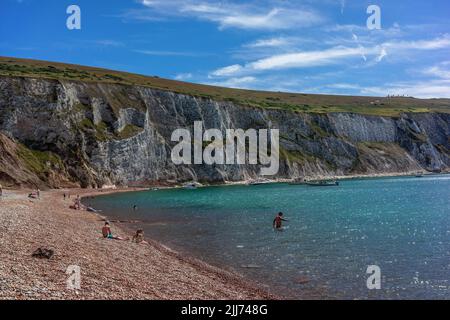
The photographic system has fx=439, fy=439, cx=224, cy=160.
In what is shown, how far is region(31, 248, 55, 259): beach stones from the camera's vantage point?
21750mm

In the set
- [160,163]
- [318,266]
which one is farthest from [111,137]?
[318,266]

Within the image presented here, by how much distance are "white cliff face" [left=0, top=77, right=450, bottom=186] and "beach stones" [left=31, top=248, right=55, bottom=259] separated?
269 ft

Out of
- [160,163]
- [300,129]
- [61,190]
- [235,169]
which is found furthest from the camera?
[300,129]

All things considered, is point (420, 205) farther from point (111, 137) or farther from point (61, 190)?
point (111, 137)

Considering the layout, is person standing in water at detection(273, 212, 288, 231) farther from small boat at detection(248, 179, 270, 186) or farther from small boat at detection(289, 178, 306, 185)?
small boat at detection(289, 178, 306, 185)

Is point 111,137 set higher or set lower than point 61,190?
higher

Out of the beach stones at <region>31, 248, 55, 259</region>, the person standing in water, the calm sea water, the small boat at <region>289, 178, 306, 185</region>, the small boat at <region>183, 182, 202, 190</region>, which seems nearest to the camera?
the beach stones at <region>31, 248, 55, 259</region>

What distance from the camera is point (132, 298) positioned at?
17453 millimetres

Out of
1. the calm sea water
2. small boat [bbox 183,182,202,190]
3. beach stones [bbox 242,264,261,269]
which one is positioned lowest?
beach stones [bbox 242,264,261,269]

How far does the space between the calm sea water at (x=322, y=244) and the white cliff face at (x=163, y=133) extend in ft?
155

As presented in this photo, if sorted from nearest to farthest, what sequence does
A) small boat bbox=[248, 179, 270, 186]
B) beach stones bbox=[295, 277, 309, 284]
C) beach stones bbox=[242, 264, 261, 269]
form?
beach stones bbox=[295, 277, 309, 284], beach stones bbox=[242, 264, 261, 269], small boat bbox=[248, 179, 270, 186]

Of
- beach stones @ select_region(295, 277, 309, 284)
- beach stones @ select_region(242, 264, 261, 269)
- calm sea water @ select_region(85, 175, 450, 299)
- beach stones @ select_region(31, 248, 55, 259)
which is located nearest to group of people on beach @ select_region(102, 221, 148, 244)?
calm sea water @ select_region(85, 175, 450, 299)
